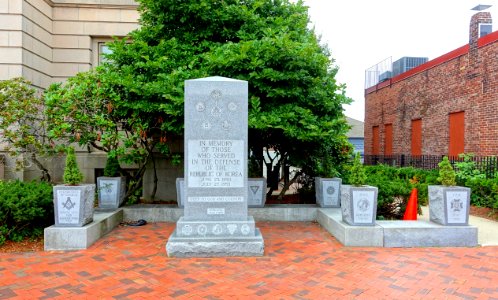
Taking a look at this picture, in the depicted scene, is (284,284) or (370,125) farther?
(370,125)

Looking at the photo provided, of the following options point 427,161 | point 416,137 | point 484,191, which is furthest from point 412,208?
point 416,137

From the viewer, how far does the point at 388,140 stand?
2116 centimetres

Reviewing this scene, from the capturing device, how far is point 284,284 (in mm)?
4461

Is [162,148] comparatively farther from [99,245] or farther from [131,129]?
[99,245]

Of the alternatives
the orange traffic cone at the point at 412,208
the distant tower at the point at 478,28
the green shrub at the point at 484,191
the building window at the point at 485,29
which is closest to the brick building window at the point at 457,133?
the distant tower at the point at 478,28

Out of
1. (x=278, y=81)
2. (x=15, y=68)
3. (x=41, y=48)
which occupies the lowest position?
(x=278, y=81)

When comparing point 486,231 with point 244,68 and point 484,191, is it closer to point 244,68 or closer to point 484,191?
point 484,191

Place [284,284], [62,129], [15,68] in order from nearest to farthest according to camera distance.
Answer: [284,284]
[62,129]
[15,68]

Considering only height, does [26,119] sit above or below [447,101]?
below

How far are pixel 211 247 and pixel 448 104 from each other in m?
13.0

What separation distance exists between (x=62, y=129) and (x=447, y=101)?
14052mm

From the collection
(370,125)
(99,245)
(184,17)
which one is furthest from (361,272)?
(370,125)

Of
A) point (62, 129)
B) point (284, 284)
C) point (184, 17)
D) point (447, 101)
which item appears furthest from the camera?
point (447, 101)

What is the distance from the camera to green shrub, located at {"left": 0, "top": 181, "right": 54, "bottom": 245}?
5.93 metres
